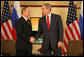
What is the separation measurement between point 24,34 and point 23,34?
0.03 m

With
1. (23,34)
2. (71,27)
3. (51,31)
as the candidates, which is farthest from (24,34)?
(71,27)

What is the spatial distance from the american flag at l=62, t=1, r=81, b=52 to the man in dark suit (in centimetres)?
279

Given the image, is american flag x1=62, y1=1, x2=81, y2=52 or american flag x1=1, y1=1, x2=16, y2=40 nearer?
american flag x1=62, y1=1, x2=81, y2=52

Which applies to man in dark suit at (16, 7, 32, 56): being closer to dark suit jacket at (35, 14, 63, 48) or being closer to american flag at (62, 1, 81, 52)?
dark suit jacket at (35, 14, 63, 48)

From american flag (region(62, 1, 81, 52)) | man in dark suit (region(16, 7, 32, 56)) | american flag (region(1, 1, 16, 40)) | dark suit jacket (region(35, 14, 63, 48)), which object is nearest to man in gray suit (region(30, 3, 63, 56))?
dark suit jacket (region(35, 14, 63, 48))

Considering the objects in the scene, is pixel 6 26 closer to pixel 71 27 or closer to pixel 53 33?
pixel 71 27

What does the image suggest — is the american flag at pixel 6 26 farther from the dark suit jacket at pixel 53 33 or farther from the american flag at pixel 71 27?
the dark suit jacket at pixel 53 33

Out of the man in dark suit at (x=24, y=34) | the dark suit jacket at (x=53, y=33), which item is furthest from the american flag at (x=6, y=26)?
the dark suit jacket at (x=53, y=33)

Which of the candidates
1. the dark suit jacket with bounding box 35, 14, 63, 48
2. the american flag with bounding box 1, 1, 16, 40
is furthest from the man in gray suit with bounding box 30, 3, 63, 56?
the american flag with bounding box 1, 1, 16, 40

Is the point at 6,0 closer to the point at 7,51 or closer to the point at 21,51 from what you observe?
the point at 7,51

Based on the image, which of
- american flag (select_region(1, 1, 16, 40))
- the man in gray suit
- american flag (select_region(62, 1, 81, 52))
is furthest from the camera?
american flag (select_region(1, 1, 16, 40))

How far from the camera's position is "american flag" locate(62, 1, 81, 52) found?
249 inches

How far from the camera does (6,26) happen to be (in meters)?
6.60

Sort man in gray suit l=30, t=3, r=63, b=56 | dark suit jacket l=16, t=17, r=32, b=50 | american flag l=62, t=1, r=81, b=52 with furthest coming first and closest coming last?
american flag l=62, t=1, r=81, b=52, dark suit jacket l=16, t=17, r=32, b=50, man in gray suit l=30, t=3, r=63, b=56
